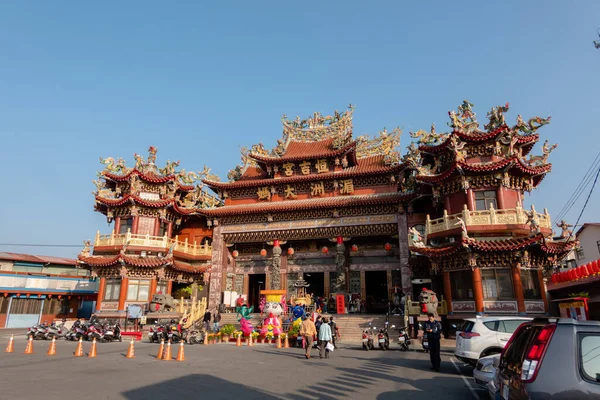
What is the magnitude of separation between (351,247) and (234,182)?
10.5m

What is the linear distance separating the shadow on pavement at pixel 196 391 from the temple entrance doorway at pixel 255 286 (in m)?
20.8

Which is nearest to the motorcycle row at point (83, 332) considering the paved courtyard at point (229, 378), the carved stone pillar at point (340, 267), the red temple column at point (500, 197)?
the paved courtyard at point (229, 378)

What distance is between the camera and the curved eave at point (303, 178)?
2633 cm

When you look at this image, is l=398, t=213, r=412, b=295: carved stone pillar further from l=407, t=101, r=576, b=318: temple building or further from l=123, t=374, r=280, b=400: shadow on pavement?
l=123, t=374, r=280, b=400: shadow on pavement

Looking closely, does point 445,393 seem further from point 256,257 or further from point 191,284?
point 191,284

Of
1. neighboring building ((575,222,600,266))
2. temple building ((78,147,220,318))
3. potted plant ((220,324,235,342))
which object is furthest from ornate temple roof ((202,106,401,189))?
neighboring building ((575,222,600,266))

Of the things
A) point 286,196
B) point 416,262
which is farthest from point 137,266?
point 416,262

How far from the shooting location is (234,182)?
29.5 metres

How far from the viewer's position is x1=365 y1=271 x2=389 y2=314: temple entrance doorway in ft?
85.0

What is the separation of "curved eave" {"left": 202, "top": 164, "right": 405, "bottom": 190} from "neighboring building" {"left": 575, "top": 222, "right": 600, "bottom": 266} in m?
20.3

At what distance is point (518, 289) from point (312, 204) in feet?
42.7

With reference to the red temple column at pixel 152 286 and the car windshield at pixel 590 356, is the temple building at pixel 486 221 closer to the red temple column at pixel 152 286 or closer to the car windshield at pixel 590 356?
the car windshield at pixel 590 356

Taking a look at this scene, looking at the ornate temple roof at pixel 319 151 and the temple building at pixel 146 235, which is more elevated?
the ornate temple roof at pixel 319 151

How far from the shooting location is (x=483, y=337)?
9695 mm
